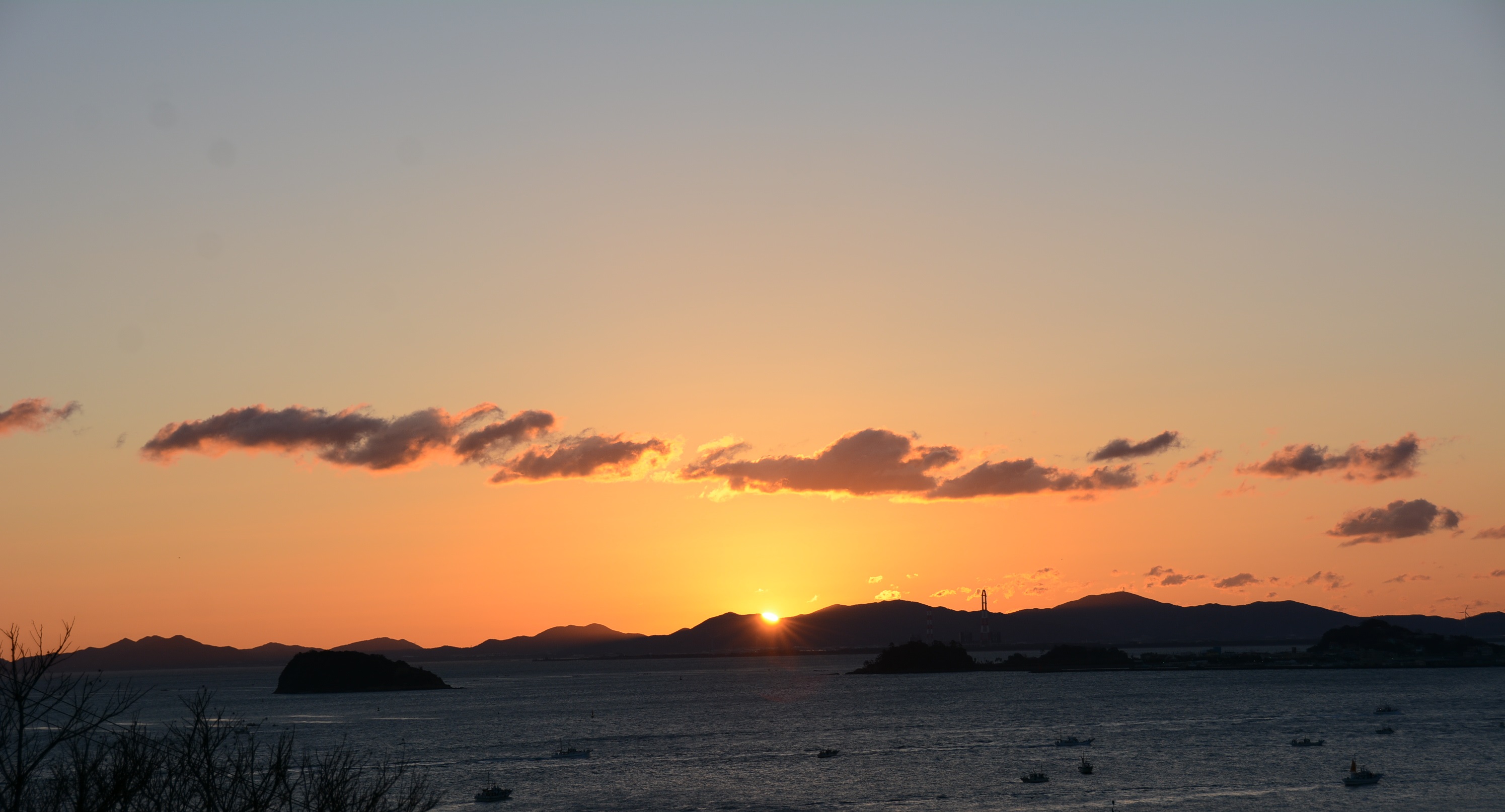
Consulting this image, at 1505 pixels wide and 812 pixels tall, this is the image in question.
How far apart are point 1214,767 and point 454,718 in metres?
132

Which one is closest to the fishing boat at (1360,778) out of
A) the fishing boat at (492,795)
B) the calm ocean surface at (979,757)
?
the calm ocean surface at (979,757)

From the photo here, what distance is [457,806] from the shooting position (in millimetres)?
90125

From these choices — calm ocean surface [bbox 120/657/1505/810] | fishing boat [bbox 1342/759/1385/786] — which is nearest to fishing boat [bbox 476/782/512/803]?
calm ocean surface [bbox 120/657/1505/810]

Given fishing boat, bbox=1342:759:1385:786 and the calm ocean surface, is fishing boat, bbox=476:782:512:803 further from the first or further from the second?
fishing boat, bbox=1342:759:1385:786

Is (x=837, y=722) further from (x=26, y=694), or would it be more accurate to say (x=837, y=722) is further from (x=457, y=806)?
→ (x=26, y=694)

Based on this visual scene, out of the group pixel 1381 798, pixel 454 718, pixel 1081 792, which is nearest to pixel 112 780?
pixel 1081 792

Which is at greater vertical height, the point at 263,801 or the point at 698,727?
the point at 263,801

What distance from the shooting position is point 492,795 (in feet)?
301

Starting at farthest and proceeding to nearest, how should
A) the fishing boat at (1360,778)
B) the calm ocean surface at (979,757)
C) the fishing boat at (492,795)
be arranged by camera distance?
the fishing boat at (492,795)
the fishing boat at (1360,778)
the calm ocean surface at (979,757)

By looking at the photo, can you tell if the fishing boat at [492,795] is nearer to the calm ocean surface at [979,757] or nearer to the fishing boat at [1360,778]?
the calm ocean surface at [979,757]

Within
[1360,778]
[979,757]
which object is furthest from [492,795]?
[1360,778]

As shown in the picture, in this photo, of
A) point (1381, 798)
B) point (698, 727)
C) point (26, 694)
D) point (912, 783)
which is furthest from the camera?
point (698, 727)

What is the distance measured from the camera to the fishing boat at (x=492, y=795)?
9131cm

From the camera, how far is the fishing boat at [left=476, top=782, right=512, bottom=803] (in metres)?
91.3
